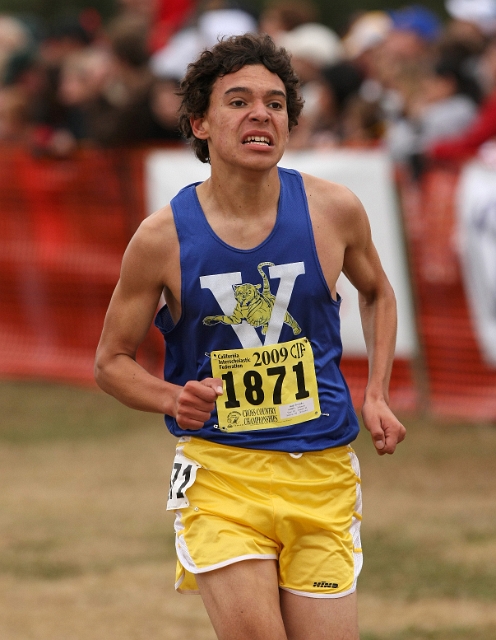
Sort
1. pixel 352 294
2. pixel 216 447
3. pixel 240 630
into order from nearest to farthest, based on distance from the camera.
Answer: pixel 240 630
pixel 216 447
pixel 352 294

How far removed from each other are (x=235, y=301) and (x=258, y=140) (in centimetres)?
50

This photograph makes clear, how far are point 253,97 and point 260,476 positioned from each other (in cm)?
117

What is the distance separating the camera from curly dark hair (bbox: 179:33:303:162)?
12.3ft

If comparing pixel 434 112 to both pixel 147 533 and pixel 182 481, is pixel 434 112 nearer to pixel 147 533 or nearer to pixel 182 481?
pixel 147 533

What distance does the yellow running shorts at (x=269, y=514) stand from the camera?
3.66 metres

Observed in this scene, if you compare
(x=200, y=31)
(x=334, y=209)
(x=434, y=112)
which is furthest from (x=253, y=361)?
(x=200, y=31)

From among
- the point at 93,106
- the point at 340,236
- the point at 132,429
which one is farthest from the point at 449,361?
the point at 340,236

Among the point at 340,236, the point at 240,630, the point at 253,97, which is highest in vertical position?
the point at 253,97

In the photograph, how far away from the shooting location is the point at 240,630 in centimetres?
352

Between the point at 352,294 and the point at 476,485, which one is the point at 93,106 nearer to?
the point at 352,294

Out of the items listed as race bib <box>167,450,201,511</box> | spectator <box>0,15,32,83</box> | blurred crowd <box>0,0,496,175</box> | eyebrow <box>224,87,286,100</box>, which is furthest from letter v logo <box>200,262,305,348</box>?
spectator <box>0,15,32,83</box>

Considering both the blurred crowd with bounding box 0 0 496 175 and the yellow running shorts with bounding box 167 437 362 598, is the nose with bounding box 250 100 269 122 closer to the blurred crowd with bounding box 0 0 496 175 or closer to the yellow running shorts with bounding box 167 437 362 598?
the yellow running shorts with bounding box 167 437 362 598

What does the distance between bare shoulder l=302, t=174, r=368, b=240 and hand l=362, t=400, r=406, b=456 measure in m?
0.58

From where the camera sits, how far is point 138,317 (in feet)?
12.4
